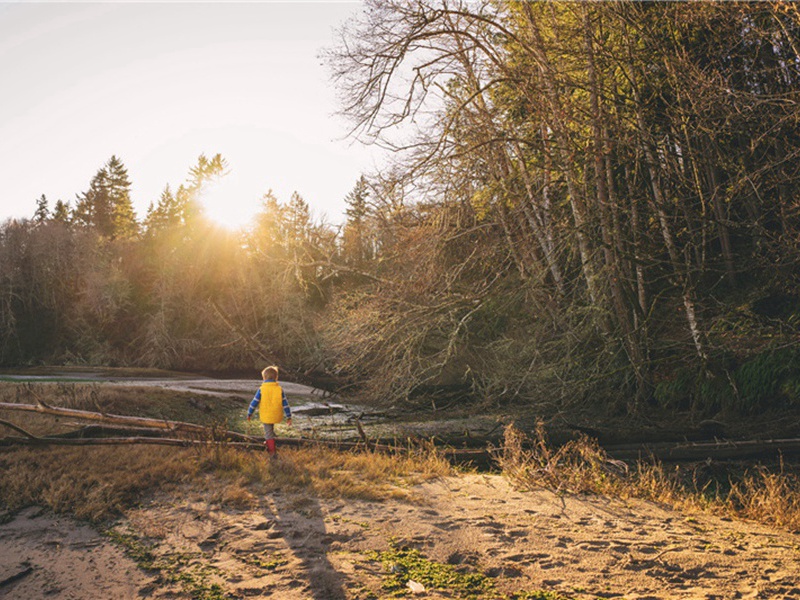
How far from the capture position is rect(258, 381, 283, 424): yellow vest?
8.62m

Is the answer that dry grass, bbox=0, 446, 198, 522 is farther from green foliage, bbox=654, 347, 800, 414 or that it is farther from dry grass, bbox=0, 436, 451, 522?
green foliage, bbox=654, 347, 800, 414

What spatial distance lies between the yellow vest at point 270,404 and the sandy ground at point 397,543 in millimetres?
2163

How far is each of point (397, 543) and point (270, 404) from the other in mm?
4177

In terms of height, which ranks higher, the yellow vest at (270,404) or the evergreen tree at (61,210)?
the evergreen tree at (61,210)

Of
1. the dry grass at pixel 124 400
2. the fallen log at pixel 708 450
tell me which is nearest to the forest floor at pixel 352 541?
the fallen log at pixel 708 450

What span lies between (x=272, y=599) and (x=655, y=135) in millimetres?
11971

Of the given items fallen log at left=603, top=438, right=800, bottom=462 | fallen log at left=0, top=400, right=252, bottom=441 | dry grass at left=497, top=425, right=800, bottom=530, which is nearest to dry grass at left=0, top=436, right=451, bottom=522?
fallen log at left=0, top=400, right=252, bottom=441

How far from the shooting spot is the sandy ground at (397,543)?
4137mm

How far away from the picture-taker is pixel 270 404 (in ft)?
28.3

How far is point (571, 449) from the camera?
404 inches

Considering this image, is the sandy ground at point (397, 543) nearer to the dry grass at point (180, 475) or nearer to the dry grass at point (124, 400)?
the dry grass at point (180, 475)

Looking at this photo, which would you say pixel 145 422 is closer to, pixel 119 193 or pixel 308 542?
pixel 308 542

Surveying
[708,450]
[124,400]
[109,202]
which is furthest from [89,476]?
[109,202]

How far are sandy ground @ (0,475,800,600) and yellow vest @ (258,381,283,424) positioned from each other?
7.10 feet
